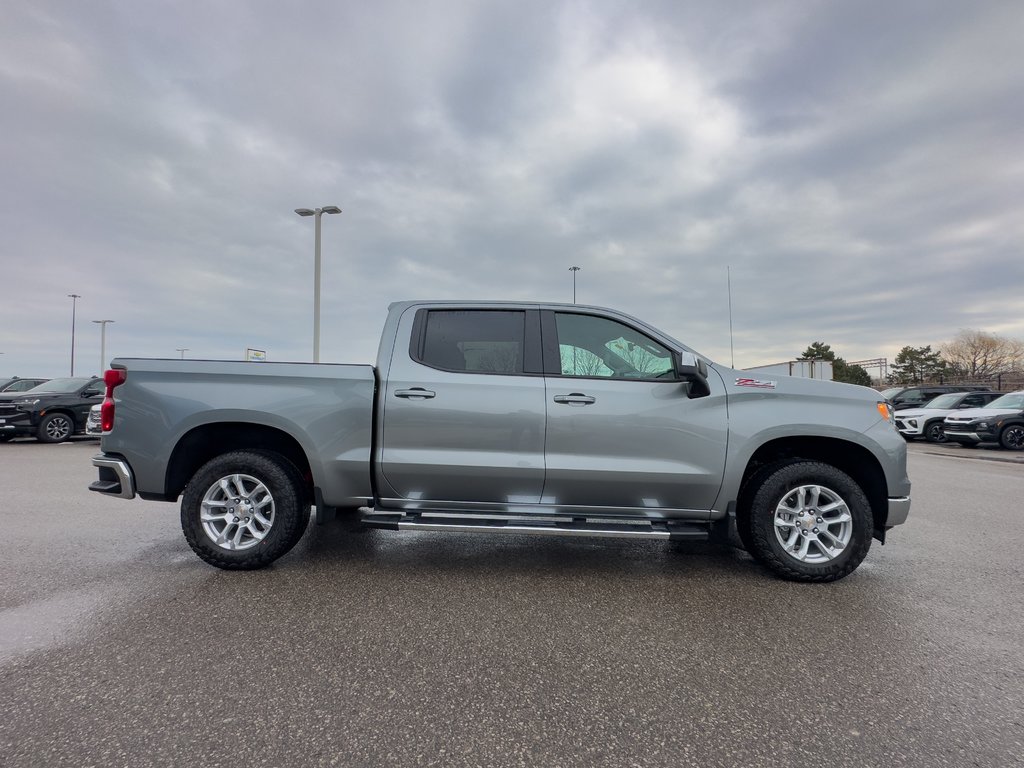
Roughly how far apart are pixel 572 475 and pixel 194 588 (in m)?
2.60

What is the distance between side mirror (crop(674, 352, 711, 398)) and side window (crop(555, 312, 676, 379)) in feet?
0.39

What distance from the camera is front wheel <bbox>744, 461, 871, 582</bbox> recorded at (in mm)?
3684

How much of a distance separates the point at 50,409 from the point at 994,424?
2385 centimetres

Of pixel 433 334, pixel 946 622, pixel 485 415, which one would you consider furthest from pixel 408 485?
pixel 946 622

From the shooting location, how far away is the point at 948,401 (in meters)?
17.4

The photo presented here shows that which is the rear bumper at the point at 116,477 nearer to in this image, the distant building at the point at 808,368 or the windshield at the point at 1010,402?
the distant building at the point at 808,368

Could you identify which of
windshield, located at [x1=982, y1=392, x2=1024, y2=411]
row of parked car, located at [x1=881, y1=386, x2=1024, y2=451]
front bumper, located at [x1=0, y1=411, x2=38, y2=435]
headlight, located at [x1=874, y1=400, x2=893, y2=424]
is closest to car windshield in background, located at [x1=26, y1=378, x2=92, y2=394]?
front bumper, located at [x1=0, y1=411, x2=38, y2=435]

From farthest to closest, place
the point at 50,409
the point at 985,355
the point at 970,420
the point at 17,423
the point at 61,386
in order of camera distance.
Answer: the point at 985,355
the point at 970,420
the point at 61,386
the point at 50,409
the point at 17,423

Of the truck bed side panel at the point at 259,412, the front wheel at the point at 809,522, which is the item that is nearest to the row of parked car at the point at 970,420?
the front wheel at the point at 809,522

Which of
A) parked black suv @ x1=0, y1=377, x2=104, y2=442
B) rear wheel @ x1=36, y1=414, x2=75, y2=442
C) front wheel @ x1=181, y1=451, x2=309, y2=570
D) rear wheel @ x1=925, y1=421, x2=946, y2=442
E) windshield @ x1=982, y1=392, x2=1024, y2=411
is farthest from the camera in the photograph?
rear wheel @ x1=925, y1=421, x2=946, y2=442

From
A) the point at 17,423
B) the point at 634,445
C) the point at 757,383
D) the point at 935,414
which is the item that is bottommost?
the point at 17,423

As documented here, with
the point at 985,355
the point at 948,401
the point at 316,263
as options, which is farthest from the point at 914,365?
the point at 316,263

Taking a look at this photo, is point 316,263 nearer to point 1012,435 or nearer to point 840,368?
point 1012,435

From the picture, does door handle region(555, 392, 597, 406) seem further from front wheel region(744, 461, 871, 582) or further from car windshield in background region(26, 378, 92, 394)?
car windshield in background region(26, 378, 92, 394)
